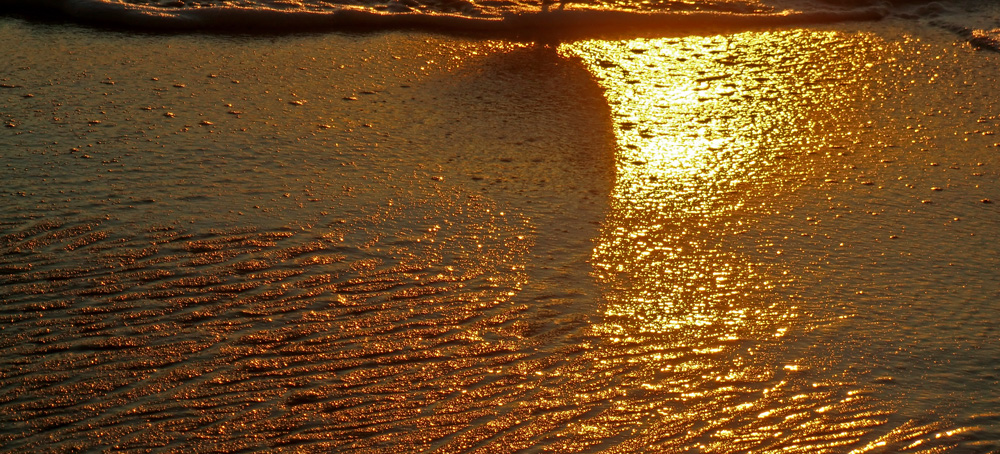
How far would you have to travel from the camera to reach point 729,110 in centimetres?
441

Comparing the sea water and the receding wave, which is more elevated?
the receding wave

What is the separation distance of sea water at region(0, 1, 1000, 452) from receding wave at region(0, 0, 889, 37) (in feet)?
0.78

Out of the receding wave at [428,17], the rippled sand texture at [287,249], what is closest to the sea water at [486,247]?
the rippled sand texture at [287,249]

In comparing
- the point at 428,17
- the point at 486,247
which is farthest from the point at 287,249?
the point at 428,17

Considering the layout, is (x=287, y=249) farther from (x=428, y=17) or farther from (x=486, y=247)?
(x=428, y=17)

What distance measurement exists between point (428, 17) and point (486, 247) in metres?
2.98

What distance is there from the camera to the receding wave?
5.40 metres

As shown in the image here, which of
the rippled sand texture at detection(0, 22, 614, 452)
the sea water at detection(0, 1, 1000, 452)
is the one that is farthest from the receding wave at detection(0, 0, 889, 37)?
the rippled sand texture at detection(0, 22, 614, 452)

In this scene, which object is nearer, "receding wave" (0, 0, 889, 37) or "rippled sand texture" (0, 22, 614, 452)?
"rippled sand texture" (0, 22, 614, 452)

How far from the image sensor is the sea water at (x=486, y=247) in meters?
2.38

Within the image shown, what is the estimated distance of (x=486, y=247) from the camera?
3164 mm

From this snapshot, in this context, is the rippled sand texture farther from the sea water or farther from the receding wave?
the receding wave

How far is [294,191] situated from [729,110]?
2086mm

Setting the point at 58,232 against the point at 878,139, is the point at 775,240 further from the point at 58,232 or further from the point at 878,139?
the point at 58,232
